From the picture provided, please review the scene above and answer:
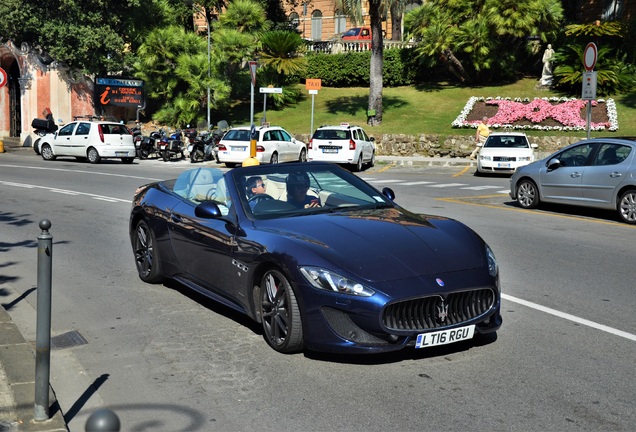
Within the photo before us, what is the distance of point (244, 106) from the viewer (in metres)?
46.2

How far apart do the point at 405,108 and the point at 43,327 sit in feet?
125

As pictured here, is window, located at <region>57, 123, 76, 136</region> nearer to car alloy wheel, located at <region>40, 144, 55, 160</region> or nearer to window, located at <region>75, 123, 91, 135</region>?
window, located at <region>75, 123, 91, 135</region>

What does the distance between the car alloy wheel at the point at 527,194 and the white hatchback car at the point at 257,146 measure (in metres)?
13.1

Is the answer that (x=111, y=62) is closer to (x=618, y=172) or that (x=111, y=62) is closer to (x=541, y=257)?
(x=618, y=172)

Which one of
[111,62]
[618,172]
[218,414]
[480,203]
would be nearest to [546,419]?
[218,414]

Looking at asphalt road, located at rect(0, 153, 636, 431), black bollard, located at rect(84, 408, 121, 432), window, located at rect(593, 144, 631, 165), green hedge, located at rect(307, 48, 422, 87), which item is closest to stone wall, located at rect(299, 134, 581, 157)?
green hedge, located at rect(307, 48, 422, 87)

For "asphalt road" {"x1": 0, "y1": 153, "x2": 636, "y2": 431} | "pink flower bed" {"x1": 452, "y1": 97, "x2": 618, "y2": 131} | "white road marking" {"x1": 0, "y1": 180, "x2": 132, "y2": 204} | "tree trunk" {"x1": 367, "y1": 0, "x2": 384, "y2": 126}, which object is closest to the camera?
"asphalt road" {"x1": 0, "y1": 153, "x2": 636, "y2": 431}

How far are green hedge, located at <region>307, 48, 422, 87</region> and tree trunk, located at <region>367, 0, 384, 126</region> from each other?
9498 mm

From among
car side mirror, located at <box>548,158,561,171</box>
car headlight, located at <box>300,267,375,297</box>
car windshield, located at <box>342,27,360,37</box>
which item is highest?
car windshield, located at <box>342,27,360,37</box>

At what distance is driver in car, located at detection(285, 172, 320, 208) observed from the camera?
280 inches

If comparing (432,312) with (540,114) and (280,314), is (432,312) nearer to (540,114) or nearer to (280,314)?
(280,314)

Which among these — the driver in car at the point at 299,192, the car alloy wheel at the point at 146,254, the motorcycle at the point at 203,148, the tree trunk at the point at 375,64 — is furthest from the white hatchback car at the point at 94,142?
the driver in car at the point at 299,192

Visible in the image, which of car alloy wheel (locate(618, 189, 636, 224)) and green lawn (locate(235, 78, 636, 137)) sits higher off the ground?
green lawn (locate(235, 78, 636, 137))

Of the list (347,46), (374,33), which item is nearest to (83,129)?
(374,33)
